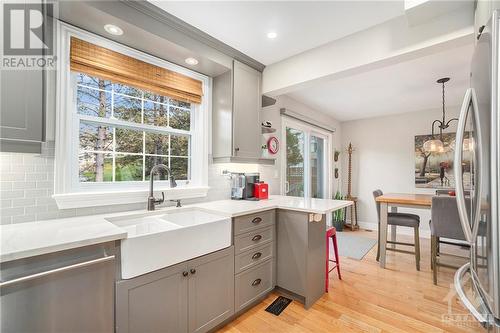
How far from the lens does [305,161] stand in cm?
421

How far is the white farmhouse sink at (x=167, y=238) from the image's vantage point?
49.4 inches

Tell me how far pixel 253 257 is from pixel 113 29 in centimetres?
213

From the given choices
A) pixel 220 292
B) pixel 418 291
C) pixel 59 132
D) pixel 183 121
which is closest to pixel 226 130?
pixel 183 121

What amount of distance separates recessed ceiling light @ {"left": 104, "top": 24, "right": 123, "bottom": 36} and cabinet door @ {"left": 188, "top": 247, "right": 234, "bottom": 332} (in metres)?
1.76

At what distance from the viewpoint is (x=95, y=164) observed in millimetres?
1762

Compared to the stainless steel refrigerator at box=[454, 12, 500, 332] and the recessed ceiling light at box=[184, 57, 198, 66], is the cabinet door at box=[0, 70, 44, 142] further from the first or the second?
the stainless steel refrigerator at box=[454, 12, 500, 332]

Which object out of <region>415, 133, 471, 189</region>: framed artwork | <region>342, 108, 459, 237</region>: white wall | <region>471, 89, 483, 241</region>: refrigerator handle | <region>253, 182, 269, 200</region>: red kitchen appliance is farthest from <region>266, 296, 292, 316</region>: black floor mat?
<region>415, 133, 471, 189</region>: framed artwork

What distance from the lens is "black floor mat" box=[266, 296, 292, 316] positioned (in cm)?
196

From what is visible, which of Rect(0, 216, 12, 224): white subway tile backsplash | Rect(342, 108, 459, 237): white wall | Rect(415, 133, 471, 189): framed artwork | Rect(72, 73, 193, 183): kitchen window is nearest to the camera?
Rect(0, 216, 12, 224): white subway tile backsplash

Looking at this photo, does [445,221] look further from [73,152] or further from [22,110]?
[22,110]

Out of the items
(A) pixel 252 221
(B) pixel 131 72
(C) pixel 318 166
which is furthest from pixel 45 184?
(C) pixel 318 166

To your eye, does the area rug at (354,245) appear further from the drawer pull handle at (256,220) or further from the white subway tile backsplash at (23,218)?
the white subway tile backsplash at (23,218)

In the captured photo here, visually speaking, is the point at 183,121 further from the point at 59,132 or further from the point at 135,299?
the point at 135,299

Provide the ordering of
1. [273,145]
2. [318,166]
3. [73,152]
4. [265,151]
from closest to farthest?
[73,152], [265,151], [273,145], [318,166]
